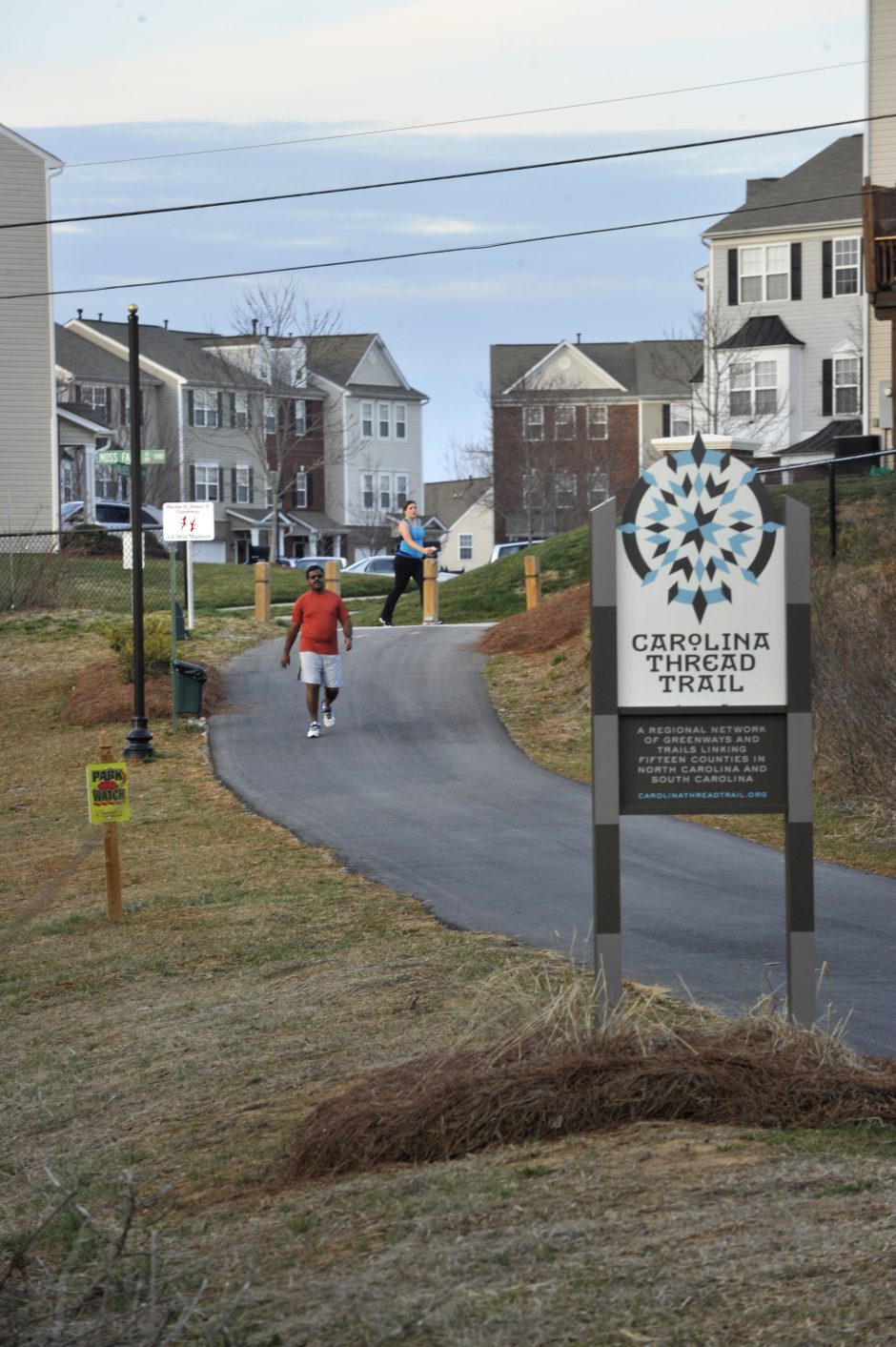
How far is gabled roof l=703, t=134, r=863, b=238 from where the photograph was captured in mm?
46750

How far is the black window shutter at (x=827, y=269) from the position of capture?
47.3m

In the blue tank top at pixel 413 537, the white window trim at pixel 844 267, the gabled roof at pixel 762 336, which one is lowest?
the blue tank top at pixel 413 537

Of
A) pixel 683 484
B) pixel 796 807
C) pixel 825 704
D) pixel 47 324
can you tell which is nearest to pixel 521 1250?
pixel 796 807

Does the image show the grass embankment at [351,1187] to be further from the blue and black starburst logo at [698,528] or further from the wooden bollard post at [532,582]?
the wooden bollard post at [532,582]

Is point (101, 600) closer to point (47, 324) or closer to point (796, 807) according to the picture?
point (47, 324)

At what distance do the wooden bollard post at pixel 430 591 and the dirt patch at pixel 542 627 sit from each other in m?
2.80

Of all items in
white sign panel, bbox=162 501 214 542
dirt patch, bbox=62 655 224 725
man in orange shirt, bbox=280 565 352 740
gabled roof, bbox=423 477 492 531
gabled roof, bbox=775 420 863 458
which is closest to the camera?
man in orange shirt, bbox=280 565 352 740

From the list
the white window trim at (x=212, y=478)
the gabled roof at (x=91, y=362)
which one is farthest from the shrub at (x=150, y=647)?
the white window trim at (x=212, y=478)

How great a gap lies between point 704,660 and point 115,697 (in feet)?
52.9

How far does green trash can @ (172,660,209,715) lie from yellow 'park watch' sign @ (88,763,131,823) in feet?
30.9

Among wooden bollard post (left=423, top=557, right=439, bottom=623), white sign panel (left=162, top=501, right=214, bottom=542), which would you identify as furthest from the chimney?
white sign panel (left=162, top=501, right=214, bottom=542)

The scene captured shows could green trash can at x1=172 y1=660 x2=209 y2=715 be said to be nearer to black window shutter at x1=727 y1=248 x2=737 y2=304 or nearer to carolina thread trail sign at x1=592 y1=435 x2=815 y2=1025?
carolina thread trail sign at x1=592 y1=435 x2=815 y2=1025

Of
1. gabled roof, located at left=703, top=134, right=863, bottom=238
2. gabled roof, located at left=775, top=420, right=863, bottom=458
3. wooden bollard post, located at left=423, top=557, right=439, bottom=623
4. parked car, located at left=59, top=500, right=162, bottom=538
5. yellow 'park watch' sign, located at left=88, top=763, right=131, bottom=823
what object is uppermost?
gabled roof, located at left=703, top=134, right=863, bottom=238

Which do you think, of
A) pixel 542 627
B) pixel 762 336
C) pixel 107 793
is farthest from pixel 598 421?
pixel 107 793
